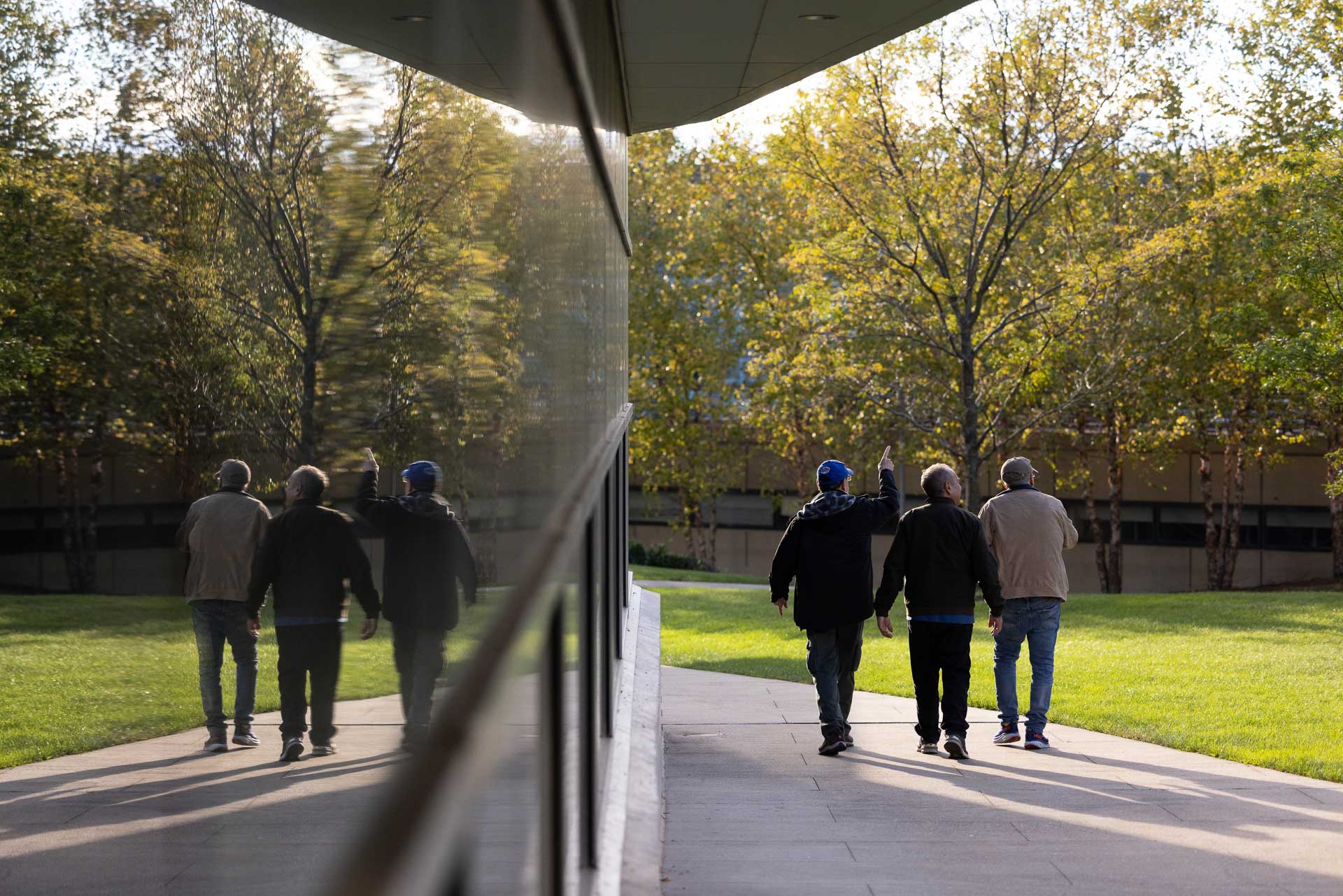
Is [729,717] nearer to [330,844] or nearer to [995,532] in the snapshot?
[995,532]

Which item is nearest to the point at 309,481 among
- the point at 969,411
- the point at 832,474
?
the point at 832,474

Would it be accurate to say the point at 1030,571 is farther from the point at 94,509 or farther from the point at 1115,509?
the point at 1115,509

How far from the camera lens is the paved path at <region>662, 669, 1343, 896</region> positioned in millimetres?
6348

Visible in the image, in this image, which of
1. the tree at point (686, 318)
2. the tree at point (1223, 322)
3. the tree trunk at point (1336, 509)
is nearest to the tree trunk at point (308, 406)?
the tree at point (1223, 322)

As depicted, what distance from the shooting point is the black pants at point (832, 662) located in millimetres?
9438

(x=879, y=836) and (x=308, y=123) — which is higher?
(x=308, y=123)

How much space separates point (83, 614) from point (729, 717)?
1104 cm

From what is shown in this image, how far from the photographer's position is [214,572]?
0.70 meters

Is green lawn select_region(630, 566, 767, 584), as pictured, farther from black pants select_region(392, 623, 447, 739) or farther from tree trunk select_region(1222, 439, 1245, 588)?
black pants select_region(392, 623, 447, 739)

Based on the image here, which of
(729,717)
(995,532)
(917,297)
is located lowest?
(729,717)

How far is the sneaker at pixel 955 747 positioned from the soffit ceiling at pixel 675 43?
4490mm

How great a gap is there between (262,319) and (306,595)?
0.17m

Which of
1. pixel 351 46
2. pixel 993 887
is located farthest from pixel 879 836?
pixel 351 46

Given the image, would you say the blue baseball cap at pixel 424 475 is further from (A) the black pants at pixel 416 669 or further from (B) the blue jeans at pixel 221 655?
(B) the blue jeans at pixel 221 655
